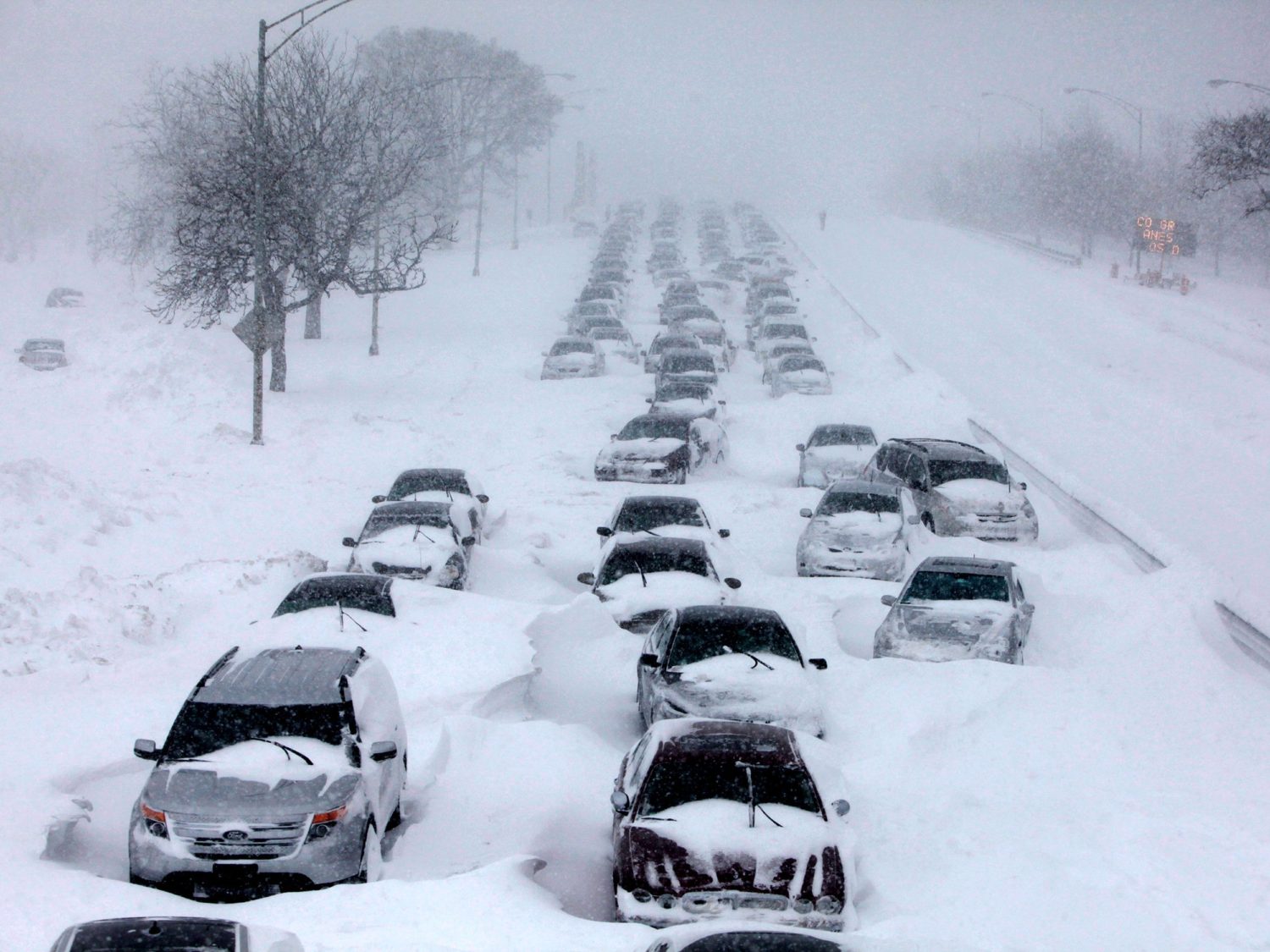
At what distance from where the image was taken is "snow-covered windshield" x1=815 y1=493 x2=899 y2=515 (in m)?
17.6

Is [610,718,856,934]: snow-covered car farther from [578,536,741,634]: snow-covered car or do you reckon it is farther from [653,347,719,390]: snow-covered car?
[653,347,719,390]: snow-covered car

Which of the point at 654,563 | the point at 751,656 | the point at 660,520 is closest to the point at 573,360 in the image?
the point at 660,520

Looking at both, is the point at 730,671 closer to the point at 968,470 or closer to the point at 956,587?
the point at 956,587

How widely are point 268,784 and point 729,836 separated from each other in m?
A: 2.92

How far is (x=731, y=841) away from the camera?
24.5 feet

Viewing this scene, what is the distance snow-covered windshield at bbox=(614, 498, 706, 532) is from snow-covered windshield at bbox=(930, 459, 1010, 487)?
189 inches

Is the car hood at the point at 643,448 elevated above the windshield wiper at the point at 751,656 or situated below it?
above

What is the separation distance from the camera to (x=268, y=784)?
7.79m

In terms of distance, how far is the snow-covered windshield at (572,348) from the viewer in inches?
1303

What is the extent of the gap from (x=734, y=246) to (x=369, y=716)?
64.6m

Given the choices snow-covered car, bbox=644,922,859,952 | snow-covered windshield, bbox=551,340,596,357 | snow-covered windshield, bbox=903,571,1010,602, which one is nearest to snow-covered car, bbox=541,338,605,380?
snow-covered windshield, bbox=551,340,596,357

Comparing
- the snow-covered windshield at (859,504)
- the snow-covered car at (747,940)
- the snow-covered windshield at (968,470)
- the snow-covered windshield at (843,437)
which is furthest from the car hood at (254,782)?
the snow-covered windshield at (843,437)

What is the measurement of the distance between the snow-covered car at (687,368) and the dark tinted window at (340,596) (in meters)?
17.8

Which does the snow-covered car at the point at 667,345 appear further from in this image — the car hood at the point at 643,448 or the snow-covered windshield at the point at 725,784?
the snow-covered windshield at the point at 725,784
